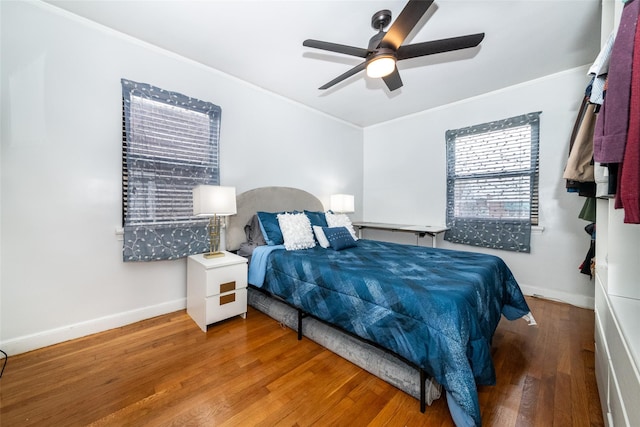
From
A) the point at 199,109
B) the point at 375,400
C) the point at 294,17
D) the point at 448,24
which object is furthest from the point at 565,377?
the point at 199,109

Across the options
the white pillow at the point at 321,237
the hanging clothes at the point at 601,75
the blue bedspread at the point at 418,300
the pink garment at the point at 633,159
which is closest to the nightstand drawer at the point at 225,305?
the blue bedspread at the point at 418,300

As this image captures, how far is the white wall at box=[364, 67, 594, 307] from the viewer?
279 centimetres

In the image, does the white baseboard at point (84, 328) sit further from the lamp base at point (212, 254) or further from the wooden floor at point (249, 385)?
the lamp base at point (212, 254)

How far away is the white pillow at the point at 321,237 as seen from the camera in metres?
2.75

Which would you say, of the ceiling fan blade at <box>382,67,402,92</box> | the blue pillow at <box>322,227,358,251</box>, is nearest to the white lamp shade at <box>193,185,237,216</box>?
the blue pillow at <box>322,227,358,251</box>

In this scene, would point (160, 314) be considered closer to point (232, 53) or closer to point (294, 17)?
point (232, 53)

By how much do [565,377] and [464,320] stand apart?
1.08m

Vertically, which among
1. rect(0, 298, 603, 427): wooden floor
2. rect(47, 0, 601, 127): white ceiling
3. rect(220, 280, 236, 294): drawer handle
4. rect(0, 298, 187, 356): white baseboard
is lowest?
rect(0, 298, 603, 427): wooden floor

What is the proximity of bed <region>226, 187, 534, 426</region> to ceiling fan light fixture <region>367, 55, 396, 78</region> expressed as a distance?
153 centimetres

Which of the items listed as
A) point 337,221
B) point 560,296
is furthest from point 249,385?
point 560,296

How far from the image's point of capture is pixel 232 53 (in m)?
2.49

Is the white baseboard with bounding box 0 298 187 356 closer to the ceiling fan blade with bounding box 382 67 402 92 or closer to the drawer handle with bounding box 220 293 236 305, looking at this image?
the drawer handle with bounding box 220 293 236 305

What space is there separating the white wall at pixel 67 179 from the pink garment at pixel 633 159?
3107mm

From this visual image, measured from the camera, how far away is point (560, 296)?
113 inches
